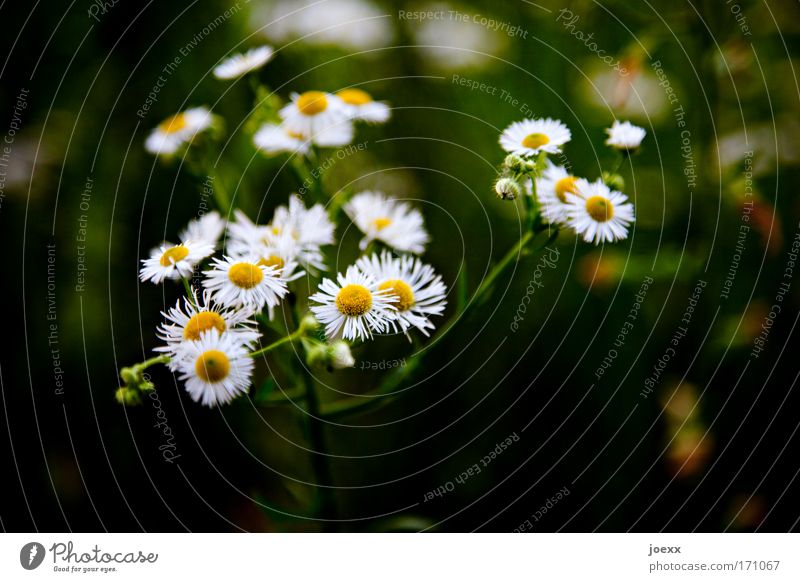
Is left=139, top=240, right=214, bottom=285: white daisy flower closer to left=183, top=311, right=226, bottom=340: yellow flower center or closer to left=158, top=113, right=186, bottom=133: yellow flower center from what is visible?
left=183, top=311, right=226, bottom=340: yellow flower center

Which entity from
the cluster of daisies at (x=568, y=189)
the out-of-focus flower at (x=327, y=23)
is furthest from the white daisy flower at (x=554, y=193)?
the out-of-focus flower at (x=327, y=23)

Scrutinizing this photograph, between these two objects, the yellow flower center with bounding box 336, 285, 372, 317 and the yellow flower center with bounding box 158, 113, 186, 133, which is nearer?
the yellow flower center with bounding box 336, 285, 372, 317

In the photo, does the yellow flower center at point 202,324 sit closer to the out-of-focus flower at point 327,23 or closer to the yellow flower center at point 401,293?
the yellow flower center at point 401,293

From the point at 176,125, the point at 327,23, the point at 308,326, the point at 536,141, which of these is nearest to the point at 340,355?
the point at 308,326

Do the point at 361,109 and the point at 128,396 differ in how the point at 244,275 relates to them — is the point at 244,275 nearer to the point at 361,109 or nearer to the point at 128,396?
the point at 128,396
